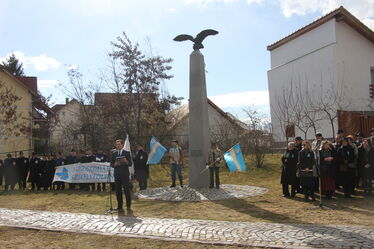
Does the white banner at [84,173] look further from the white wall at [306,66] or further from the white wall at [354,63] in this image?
the white wall at [354,63]

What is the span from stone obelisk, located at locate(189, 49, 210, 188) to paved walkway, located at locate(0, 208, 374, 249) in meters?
5.23

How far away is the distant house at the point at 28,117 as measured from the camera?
29.8 meters

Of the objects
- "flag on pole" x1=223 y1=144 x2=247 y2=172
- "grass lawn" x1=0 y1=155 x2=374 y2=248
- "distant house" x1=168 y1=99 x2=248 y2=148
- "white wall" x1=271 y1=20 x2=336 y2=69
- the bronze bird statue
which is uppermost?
"white wall" x1=271 y1=20 x2=336 y2=69

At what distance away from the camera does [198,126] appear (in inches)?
567

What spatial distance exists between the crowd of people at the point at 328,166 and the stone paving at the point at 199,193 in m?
1.49

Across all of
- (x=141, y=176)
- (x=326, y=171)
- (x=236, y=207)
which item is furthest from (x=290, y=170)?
(x=141, y=176)

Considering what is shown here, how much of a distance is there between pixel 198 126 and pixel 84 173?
512 centimetres

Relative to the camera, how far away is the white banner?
50.1 ft

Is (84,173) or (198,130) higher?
(198,130)

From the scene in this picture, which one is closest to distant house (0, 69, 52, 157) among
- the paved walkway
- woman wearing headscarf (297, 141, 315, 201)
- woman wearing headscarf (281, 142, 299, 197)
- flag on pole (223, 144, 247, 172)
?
flag on pole (223, 144, 247, 172)

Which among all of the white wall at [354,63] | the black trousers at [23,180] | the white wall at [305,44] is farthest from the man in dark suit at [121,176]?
the white wall at [305,44]

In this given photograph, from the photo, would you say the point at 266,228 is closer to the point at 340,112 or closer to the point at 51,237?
the point at 51,237

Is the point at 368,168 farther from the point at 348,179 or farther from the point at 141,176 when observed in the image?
the point at 141,176

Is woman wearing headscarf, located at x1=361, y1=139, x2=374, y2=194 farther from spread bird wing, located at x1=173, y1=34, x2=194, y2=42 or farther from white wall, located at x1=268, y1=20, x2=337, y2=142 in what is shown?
white wall, located at x1=268, y1=20, x2=337, y2=142
